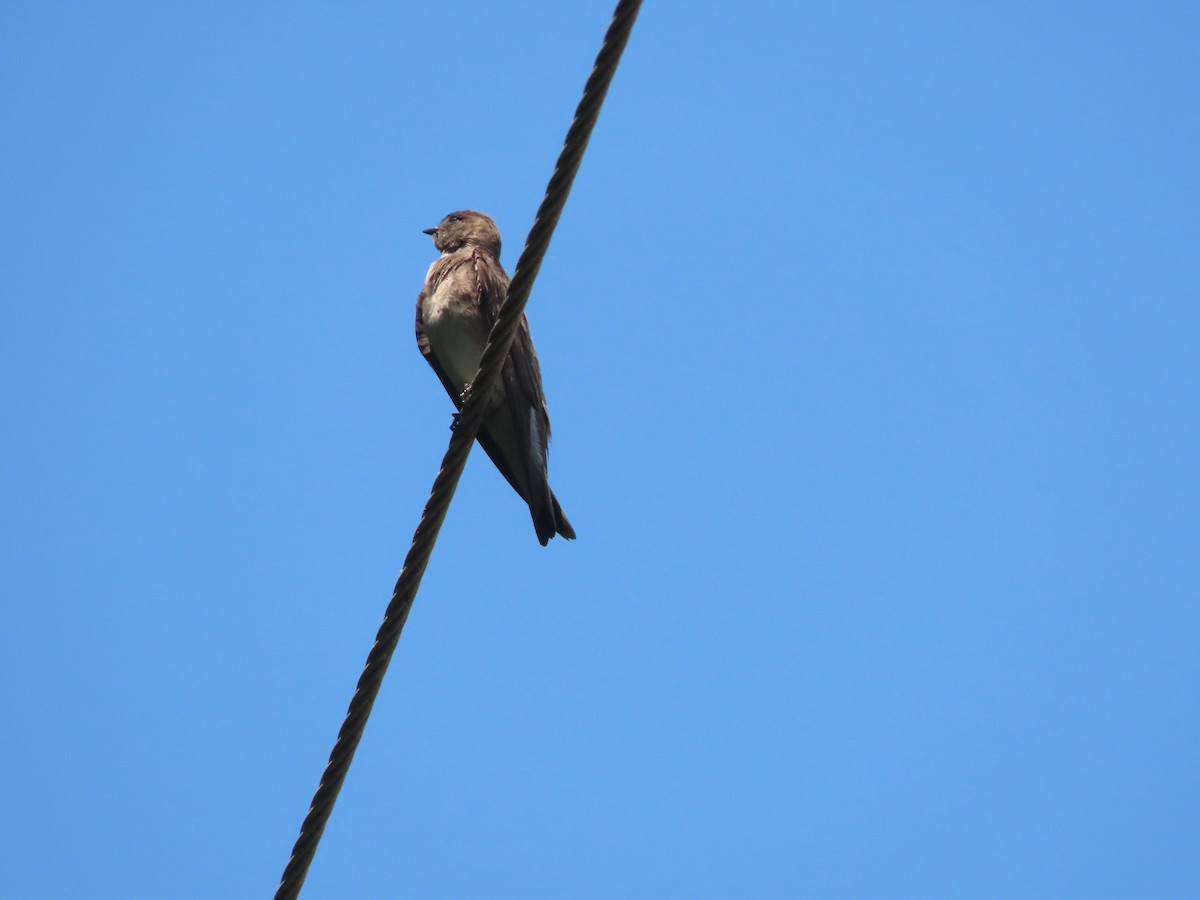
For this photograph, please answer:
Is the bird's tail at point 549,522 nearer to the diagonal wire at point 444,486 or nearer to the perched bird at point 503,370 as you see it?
the perched bird at point 503,370

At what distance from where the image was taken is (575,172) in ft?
10.3

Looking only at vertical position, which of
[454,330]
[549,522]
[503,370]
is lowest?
[549,522]

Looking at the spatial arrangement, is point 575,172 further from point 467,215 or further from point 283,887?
point 467,215

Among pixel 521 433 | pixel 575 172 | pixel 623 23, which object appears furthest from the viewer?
pixel 521 433

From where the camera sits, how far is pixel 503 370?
5.88m

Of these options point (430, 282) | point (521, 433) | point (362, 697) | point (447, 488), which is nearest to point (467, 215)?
point (430, 282)

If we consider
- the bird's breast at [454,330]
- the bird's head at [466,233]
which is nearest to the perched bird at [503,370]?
the bird's breast at [454,330]

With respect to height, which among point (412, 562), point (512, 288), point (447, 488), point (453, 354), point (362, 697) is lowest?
point (362, 697)

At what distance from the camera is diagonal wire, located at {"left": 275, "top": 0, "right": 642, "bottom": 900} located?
117 inches

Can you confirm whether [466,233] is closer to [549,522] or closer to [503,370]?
[503,370]

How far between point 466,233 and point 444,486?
437cm

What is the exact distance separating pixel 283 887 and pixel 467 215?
537 cm

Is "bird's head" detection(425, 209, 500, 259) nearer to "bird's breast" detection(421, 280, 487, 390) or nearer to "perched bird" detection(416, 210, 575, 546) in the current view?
"perched bird" detection(416, 210, 575, 546)

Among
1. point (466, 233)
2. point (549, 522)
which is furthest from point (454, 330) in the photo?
point (466, 233)
